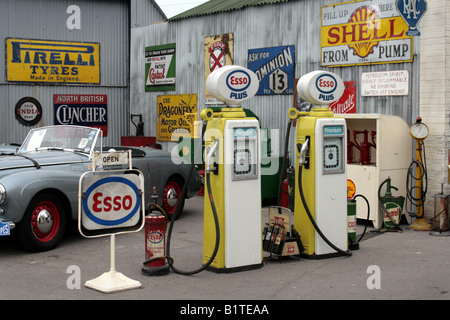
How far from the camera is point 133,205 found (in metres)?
6.91

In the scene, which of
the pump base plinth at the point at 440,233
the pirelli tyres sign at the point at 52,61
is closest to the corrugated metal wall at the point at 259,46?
the pirelli tyres sign at the point at 52,61

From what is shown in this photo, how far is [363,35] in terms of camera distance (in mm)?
11508

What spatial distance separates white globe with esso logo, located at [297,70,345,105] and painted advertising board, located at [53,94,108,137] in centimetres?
1146

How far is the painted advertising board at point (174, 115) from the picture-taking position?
15.8 m

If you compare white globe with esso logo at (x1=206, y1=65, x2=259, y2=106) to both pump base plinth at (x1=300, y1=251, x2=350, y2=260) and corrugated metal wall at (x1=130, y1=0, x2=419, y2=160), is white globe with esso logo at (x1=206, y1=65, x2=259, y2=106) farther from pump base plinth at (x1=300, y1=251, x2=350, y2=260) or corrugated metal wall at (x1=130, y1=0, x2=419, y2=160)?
corrugated metal wall at (x1=130, y1=0, x2=419, y2=160)

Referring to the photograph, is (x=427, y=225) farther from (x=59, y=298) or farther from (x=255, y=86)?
(x=59, y=298)

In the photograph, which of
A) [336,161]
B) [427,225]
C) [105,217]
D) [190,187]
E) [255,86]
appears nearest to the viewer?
[105,217]

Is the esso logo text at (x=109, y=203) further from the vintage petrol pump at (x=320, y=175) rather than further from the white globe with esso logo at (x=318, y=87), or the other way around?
the white globe with esso logo at (x=318, y=87)

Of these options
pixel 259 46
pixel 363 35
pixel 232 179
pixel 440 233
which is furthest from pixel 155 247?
pixel 259 46

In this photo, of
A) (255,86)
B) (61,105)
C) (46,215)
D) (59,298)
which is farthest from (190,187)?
(61,105)

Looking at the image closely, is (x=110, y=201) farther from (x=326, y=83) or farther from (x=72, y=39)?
(x=72, y=39)

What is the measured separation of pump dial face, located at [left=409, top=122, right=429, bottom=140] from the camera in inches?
396

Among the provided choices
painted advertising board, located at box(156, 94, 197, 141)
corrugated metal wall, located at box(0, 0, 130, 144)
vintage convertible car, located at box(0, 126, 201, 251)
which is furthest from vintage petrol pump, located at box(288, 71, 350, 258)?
corrugated metal wall, located at box(0, 0, 130, 144)

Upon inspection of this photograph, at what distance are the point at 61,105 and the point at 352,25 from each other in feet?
31.6
